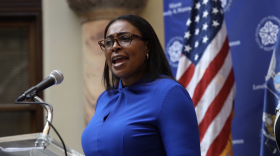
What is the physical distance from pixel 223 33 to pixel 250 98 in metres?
0.62

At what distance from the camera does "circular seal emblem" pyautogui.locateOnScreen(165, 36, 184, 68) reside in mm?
3805

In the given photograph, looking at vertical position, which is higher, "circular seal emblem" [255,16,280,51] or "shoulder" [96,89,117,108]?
"circular seal emblem" [255,16,280,51]

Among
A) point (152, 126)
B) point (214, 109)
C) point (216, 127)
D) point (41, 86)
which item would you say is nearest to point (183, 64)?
point (214, 109)

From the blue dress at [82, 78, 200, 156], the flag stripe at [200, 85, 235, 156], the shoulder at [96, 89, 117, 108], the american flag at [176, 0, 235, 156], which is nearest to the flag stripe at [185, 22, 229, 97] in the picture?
the american flag at [176, 0, 235, 156]

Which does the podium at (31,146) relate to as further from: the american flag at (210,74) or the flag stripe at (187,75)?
the flag stripe at (187,75)

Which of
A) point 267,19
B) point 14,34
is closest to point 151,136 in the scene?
point 267,19

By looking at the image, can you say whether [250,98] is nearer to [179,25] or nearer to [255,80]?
[255,80]

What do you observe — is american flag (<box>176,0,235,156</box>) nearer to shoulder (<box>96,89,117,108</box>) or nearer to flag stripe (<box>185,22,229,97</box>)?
flag stripe (<box>185,22,229,97</box>)

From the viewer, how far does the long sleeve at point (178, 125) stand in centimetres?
146

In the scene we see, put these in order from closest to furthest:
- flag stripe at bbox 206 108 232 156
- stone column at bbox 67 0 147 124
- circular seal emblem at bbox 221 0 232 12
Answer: flag stripe at bbox 206 108 232 156 → circular seal emblem at bbox 221 0 232 12 → stone column at bbox 67 0 147 124

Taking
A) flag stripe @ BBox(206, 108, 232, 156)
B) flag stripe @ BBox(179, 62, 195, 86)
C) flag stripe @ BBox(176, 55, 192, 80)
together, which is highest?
flag stripe @ BBox(176, 55, 192, 80)

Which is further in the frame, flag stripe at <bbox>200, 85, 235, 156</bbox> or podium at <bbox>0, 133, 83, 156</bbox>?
flag stripe at <bbox>200, 85, 235, 156</bbox>

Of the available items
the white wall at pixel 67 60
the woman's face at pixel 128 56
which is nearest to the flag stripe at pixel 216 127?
the woman's face at pixel 128 56

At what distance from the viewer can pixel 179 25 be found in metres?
3.81
